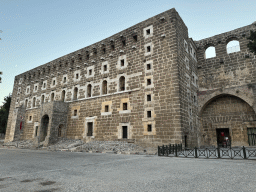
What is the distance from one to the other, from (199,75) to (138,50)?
25.3 ft

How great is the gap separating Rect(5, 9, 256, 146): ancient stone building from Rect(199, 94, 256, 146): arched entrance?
0.26 ft

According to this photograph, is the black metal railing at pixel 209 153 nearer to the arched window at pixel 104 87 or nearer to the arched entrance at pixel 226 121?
the arched entrance at pixel 226 121

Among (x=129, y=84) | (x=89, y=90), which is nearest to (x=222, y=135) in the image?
(x=129, y=84)

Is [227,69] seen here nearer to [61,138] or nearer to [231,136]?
[231,136]

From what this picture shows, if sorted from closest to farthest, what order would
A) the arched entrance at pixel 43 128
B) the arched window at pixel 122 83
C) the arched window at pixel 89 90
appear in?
the arched window at pixel 122 83
the arched window at pixel 89 90
the arched entrance at pixel 43 128

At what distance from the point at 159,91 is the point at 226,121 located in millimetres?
7950

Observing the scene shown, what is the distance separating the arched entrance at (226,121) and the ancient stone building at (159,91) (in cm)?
8

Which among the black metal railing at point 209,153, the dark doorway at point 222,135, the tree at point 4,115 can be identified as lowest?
the black metal railing at point 209,153

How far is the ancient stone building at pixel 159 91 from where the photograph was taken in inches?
601

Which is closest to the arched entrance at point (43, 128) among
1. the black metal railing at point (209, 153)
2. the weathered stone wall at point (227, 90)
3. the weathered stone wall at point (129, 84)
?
the weathered stone wall at point (129, 84)

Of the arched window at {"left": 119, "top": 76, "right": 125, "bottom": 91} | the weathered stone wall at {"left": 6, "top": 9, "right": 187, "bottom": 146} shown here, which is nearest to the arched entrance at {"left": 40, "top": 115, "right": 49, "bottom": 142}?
the weathered stone wall at {"left": 6, "top": 9, "right": 187, "bottom": 146}

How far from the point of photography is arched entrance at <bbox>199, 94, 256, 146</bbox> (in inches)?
644

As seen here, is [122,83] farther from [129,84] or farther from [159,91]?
[159,91]

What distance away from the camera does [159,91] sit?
15.6 m
